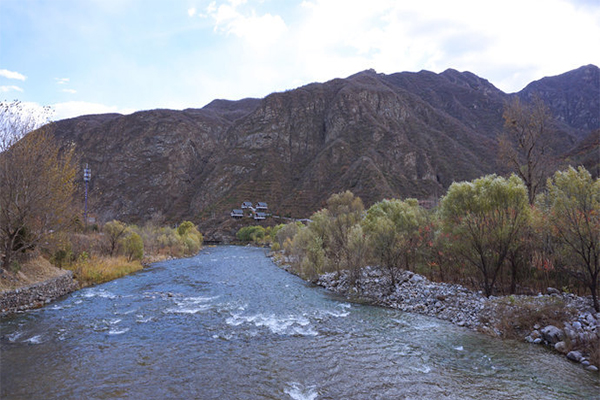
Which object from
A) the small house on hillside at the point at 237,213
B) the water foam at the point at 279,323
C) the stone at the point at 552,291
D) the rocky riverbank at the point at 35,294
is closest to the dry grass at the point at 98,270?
the rocky riverbank at the point at 35,294

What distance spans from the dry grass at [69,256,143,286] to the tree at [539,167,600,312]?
3167 cm

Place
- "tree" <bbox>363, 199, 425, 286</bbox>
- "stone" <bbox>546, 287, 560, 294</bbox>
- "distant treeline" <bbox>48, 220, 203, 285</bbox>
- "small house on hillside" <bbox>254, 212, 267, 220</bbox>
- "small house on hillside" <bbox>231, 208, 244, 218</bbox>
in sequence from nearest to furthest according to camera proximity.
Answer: "stone" <bbox>546, 287, 560, 294</bbox> → "tree" <bbox>363, 199, 425, 286</bbox> → "distant treeline" <bbox>48, 220, 203, 285</bbox> → "small house on hillside" <bbox>254, 212, 267, 220</bbox> → "small house on hillside" <bbox>231, 208, 244, 218</bbox>

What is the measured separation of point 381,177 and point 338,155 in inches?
1120

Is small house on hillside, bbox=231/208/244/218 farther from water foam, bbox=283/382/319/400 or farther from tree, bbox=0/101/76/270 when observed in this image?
water foam, bbox=283/382/319/400

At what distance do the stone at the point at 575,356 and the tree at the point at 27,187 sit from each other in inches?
1041

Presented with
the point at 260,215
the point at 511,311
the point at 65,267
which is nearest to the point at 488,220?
the point at 511,311

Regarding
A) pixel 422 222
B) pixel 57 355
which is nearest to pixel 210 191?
pixel 422 222

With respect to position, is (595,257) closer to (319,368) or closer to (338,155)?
(319,368)

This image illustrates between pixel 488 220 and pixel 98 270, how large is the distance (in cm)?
3097

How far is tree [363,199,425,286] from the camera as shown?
80.5ft

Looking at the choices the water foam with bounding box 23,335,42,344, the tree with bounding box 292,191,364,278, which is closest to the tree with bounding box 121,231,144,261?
the tree with bounding box 292,191,364,278

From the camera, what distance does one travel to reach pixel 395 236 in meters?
24.8

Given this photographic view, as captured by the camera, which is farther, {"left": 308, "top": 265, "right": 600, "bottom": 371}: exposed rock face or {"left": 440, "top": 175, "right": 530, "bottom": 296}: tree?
{"left": 440, "top": 175, "right": 530, "bottom": 296}: tree

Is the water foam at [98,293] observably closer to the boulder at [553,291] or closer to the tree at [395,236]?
the tree at [395,236]
